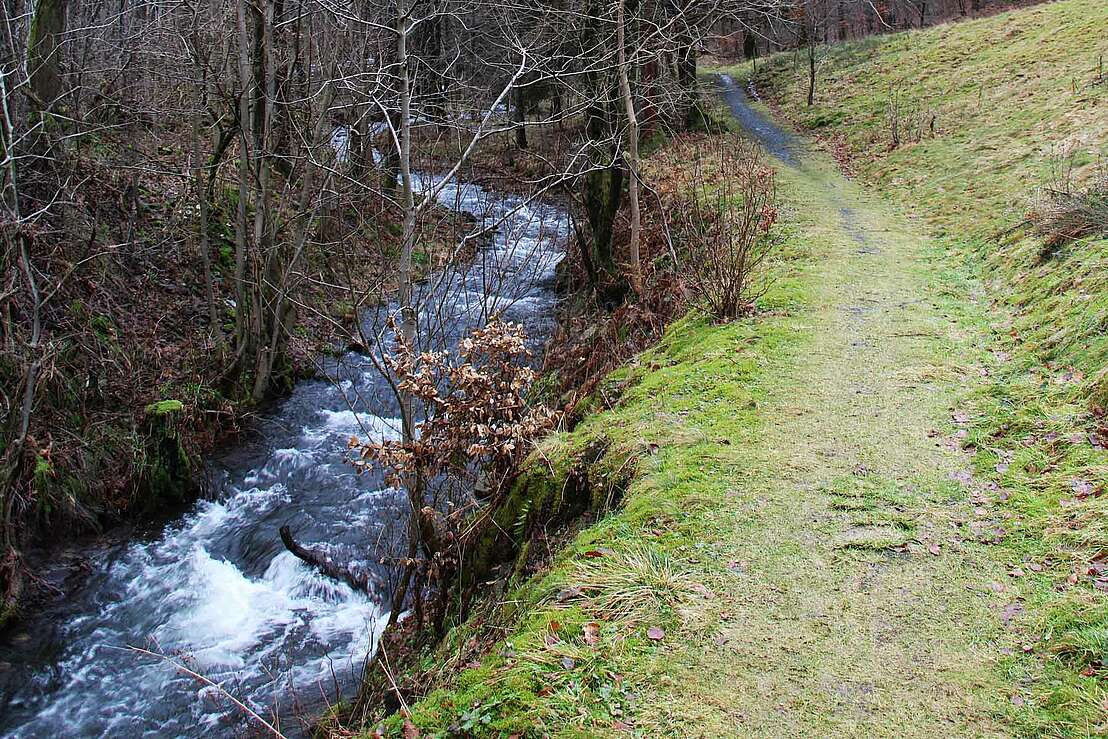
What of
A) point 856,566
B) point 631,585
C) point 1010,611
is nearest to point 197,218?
point 631,585

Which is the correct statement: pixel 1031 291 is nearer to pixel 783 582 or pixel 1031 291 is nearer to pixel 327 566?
pixel 783 582

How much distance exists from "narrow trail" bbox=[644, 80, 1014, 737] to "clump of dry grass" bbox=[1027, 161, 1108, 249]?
86.0 inches

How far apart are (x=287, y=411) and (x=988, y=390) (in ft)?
29.4

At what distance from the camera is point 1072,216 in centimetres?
928

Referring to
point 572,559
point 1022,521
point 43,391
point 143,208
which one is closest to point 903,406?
point 1022,521

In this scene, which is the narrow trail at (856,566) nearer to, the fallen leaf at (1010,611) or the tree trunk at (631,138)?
the fallen leaf at (1010,611)

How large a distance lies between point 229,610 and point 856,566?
5929 millimetres

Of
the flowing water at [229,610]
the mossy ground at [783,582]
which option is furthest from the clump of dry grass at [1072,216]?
the flowing water at [229,610]

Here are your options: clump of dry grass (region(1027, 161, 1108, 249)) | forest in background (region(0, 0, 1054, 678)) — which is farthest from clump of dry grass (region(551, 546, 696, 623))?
clump of dry grass (region(1027, 161, 1108, 249))

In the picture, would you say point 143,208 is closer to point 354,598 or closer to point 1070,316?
point 354,598

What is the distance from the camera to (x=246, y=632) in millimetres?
7316

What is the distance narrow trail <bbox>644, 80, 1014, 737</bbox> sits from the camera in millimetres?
3611

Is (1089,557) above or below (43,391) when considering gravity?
below

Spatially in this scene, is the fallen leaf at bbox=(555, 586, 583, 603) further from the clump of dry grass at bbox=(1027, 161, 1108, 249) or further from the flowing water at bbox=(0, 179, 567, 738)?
the clump of dry grass at bbox=(1027, 161, 1108, 249)
